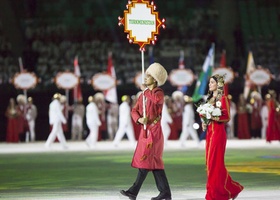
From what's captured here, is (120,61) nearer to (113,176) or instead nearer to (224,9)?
(224,9)

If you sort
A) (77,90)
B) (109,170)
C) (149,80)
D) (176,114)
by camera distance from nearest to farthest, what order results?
(149,80) → (109,170) → (77,90) → (176,114)

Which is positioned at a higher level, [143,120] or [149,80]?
[149,80]

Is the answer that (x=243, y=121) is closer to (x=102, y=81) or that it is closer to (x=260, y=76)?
(x=260, y=76)

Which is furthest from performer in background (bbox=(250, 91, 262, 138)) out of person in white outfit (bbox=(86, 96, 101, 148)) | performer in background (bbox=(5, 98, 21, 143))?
performer in background (bbox=(5, 98, 21, 143))

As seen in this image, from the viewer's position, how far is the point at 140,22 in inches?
585

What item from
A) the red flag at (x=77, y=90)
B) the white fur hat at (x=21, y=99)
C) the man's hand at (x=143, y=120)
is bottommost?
the man's hand at (x=143, y=120)

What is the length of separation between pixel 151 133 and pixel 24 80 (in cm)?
2581

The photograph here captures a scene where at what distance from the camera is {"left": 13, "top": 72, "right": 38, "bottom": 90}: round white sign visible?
126 ft

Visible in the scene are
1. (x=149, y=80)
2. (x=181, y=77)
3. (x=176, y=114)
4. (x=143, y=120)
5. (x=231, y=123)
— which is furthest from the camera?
(x=176, y=114)

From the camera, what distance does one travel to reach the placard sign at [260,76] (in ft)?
127

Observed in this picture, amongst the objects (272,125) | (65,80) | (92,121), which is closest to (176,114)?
(65,80)

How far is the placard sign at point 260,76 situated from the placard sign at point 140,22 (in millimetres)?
24246

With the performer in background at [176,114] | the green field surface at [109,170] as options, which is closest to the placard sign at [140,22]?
the green field surface at [109,170]

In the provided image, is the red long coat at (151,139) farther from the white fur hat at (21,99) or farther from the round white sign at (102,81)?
the white fur hat at (21,99)
